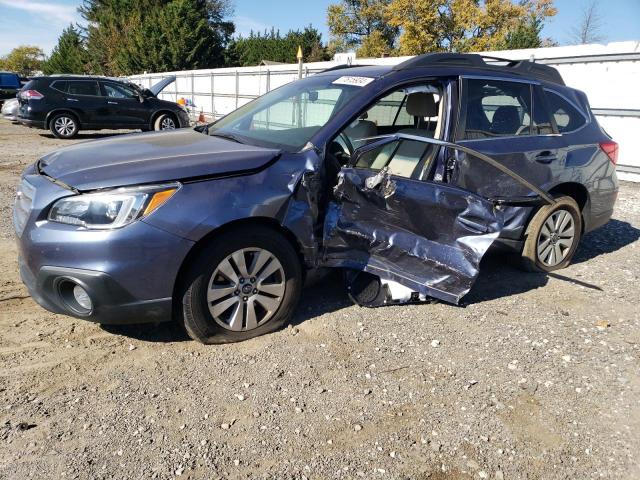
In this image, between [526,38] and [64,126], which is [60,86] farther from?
[526,38]

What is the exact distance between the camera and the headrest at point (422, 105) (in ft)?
13.4

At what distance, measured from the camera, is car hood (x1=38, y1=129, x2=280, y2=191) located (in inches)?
113

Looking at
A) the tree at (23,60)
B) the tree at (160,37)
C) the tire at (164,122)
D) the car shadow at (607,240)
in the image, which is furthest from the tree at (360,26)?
the tree at (23,60)

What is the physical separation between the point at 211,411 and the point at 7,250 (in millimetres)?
3283

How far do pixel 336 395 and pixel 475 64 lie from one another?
2961 millimetres

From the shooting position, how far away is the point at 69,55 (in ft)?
193

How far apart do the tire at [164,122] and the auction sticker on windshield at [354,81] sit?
470 inches

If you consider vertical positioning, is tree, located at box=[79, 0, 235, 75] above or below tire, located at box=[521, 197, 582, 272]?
above

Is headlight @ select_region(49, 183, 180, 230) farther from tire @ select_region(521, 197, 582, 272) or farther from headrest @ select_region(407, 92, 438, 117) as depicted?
tire @ select_region(521, 197, 582, 272)

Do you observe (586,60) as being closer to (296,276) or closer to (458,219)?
(458,219)

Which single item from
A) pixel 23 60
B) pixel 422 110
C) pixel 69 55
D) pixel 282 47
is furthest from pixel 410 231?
pixel 23 60

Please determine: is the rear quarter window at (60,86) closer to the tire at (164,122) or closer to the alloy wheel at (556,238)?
the tire at (164,122)

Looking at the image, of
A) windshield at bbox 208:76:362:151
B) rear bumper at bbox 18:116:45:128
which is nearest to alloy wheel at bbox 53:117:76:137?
rear bumper at bbox 18:116:45:128

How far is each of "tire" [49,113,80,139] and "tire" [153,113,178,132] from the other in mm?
2099
